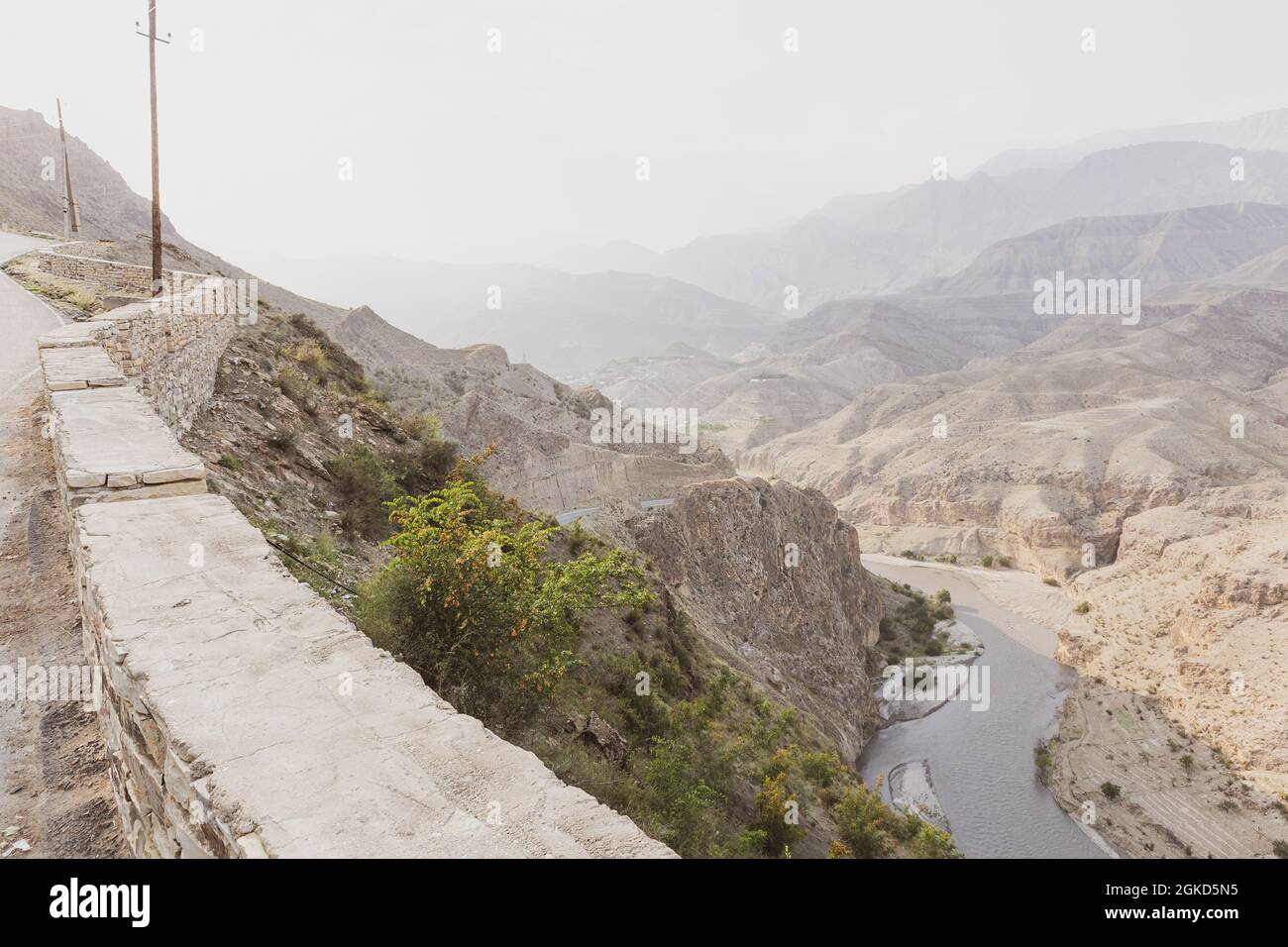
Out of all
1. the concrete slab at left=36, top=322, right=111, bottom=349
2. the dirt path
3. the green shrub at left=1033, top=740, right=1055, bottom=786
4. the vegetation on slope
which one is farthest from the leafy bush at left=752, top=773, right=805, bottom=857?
the green shrub at left=1033, top=740, right=1055, bottom=786

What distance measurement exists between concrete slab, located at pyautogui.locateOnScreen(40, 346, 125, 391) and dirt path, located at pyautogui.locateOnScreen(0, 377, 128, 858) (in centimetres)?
113

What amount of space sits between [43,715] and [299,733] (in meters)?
3.02

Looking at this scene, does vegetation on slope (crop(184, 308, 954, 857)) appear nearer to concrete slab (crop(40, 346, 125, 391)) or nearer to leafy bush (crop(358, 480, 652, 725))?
leafy bush (crop(358, 480, 652, 725))

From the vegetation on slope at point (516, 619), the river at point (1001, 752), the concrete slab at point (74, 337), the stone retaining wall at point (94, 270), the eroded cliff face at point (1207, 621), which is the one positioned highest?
the stone retaining wall at point (94, 270)

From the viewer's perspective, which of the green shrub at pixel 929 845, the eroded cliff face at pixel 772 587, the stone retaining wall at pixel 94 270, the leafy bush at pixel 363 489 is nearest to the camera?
the leafy bush at pixel 363 489

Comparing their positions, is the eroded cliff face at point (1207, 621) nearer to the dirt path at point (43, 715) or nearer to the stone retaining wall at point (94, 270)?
the dirt path at point (43, 715)

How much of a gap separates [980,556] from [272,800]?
218ft

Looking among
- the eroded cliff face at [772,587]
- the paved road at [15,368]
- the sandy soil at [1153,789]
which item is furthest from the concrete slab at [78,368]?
the sandy soil at [1153,789]

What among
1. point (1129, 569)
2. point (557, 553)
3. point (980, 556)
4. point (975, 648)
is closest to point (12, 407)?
point (557, 553)

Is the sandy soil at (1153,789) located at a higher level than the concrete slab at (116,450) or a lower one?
lower

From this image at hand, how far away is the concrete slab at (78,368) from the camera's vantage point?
8.38 meters

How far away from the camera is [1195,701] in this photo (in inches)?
1314

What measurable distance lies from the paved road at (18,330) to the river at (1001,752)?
2989 centimetres
